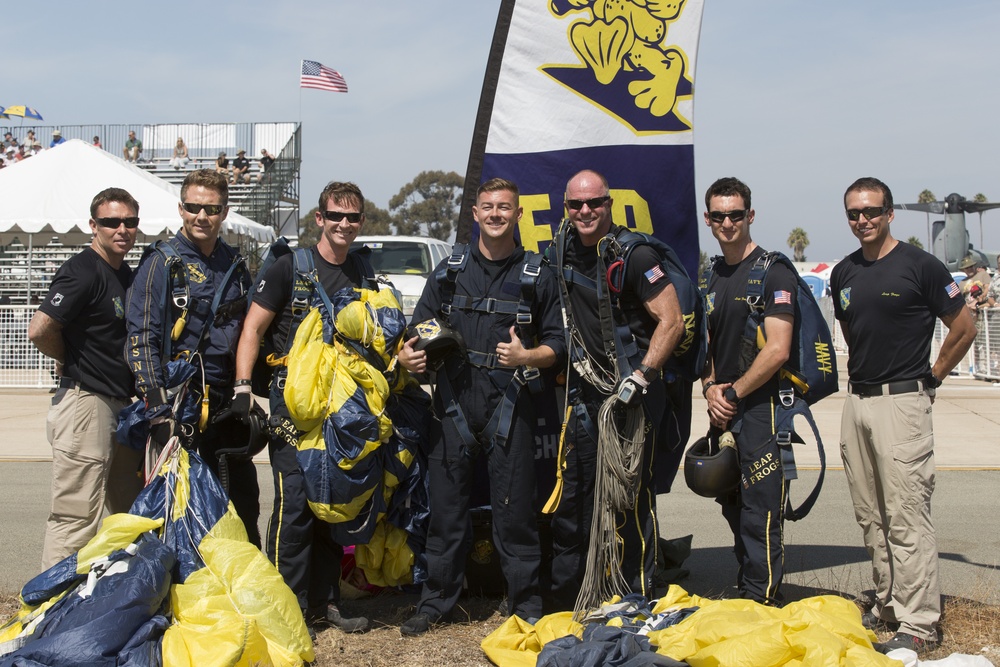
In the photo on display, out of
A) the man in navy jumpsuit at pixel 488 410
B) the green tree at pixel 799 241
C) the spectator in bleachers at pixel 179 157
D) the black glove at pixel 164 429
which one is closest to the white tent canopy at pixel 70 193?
the spectator in bleachers at pixel 179 157

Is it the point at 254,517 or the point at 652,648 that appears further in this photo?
the point at 254,517

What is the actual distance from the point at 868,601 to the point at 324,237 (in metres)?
3.41

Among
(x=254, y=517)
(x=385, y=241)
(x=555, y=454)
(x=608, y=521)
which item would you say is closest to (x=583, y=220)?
(x=555, y=454)

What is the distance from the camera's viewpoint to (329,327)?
4.33 metres

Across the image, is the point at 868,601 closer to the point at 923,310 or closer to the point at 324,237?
the point at 923,310

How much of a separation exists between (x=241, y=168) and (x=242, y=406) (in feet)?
90.3

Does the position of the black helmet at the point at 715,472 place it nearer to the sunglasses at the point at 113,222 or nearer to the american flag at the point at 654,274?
the american flag at the point at 654,274

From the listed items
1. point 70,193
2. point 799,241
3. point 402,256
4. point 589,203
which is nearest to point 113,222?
point 589,203

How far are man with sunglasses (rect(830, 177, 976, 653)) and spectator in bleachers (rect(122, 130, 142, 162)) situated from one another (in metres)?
32.3

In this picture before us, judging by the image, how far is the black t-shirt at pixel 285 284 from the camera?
4363 mm

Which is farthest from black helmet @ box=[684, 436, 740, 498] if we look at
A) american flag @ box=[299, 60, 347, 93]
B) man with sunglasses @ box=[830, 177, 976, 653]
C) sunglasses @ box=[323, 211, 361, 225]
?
american flag @ box=[299, 60, 347, 93]

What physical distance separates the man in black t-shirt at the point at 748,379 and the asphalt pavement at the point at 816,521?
2.54 ft

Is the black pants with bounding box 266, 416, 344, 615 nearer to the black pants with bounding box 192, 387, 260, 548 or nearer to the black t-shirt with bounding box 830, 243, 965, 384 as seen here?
the black pants with bounding box 192, 387, 260, 548

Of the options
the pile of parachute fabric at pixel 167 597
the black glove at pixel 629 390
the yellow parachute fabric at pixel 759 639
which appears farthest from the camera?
the black glove at pixel 629 390
